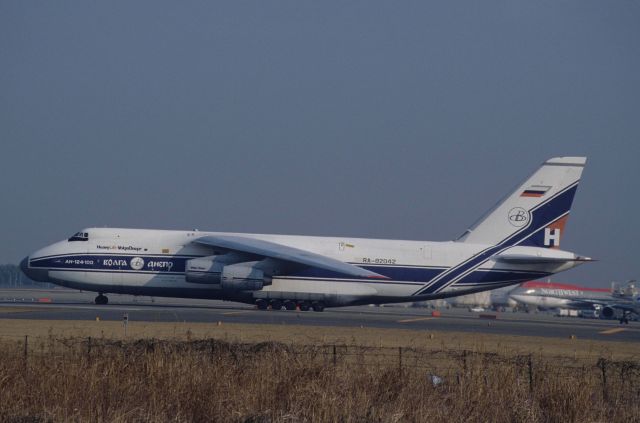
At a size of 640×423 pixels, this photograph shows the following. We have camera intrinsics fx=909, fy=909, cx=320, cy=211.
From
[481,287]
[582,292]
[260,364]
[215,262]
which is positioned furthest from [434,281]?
[582,292]

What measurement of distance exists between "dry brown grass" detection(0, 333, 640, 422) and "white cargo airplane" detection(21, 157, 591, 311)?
1044 inches

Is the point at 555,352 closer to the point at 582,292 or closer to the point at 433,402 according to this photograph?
the point at 433,402

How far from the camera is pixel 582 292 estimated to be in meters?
83.1

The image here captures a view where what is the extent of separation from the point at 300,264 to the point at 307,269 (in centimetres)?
84

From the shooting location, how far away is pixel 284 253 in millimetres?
43344

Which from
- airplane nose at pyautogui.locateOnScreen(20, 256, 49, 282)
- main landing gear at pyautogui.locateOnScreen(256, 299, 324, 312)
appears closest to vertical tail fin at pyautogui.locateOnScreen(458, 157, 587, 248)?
main landing gear at pyautogui.locateOnScreen(256, 299, 324, 312)

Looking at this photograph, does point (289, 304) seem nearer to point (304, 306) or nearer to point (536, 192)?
Answer: point (304, 306)

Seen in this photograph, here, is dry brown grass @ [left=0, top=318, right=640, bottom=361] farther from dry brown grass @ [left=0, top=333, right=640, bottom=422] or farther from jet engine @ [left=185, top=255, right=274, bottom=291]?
jet engine @ [left=185, top=255, right=274, bottom=291]

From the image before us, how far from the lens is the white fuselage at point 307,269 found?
1737 inches

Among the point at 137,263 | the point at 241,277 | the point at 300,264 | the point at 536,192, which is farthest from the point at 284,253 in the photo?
the point at 536,192

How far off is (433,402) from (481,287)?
31938 mm

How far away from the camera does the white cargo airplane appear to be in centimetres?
4394

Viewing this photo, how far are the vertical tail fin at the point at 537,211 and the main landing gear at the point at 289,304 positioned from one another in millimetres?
8215

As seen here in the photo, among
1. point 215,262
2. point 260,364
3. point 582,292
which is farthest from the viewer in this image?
point 582,292
